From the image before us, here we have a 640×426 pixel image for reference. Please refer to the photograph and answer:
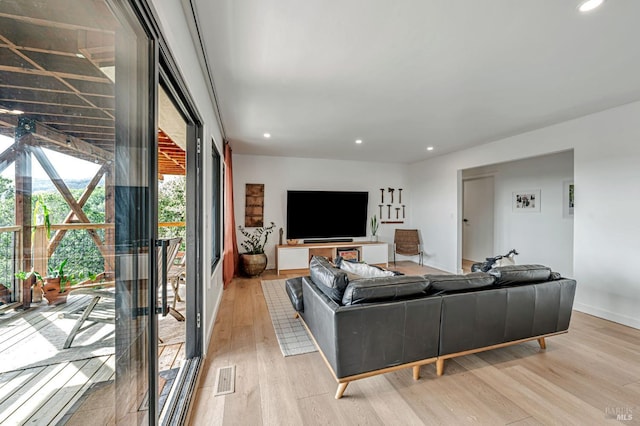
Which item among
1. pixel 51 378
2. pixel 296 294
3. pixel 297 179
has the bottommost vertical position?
pixel 296 294

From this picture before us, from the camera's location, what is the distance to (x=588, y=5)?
1.50 meters

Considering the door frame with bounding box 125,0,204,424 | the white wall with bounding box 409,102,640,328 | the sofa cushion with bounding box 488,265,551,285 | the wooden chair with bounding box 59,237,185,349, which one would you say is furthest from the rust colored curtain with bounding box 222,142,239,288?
the white wall with bounding box 409,102,640,328

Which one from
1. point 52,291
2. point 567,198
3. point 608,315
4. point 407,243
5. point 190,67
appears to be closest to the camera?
point 52,291

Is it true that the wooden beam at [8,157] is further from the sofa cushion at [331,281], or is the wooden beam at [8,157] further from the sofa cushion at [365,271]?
the sofa cushion at [365,271]

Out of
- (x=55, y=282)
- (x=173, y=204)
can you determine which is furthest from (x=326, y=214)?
(x=55, y=282)

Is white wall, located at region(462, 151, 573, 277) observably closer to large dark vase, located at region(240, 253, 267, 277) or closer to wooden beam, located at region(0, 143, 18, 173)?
large dark vase, located at region(240, 253, 267, 277)

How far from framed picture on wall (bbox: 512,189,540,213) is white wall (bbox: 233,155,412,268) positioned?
2394 millimetres

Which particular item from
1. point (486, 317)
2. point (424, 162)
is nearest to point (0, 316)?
point (486, 317)

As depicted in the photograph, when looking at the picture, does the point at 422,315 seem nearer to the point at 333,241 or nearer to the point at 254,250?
the point at 254,250

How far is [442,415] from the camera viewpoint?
5.51 feet

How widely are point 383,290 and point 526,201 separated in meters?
4.89

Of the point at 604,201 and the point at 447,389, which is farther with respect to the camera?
the point at 604,201

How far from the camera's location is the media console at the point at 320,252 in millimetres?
5242

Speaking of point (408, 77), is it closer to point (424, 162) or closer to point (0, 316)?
point (0, 316)
